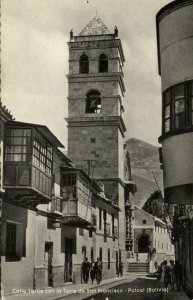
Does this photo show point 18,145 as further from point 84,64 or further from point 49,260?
point 84,64

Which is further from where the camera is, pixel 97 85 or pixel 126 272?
pixel 126 272

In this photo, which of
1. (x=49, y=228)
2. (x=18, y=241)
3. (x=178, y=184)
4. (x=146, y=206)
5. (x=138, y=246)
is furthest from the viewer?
(x=146, y=206)

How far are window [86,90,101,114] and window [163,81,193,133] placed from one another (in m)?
34.6

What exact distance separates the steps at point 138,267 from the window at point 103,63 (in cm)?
1963

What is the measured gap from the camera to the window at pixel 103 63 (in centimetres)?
4716

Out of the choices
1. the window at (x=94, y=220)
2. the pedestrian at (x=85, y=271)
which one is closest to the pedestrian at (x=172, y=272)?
the pedestrian at (x=85, y=271)

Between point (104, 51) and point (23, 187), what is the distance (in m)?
31.1

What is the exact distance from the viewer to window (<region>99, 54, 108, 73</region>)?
155 feet

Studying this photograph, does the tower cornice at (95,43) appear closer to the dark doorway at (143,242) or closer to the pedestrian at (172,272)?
the pedestrian at (172,272)

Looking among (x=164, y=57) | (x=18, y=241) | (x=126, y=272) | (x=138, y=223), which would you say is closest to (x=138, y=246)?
(x=138, y=223)

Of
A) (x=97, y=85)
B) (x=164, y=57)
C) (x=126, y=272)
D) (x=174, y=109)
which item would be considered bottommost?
(x=126, y=272)

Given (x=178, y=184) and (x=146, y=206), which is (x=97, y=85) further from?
(x=146, y=206)

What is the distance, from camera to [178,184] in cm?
1230

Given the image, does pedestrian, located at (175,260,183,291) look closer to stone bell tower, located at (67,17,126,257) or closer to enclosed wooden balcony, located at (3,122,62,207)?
enclosed wooden balcony, located at (3,122,62,207)
